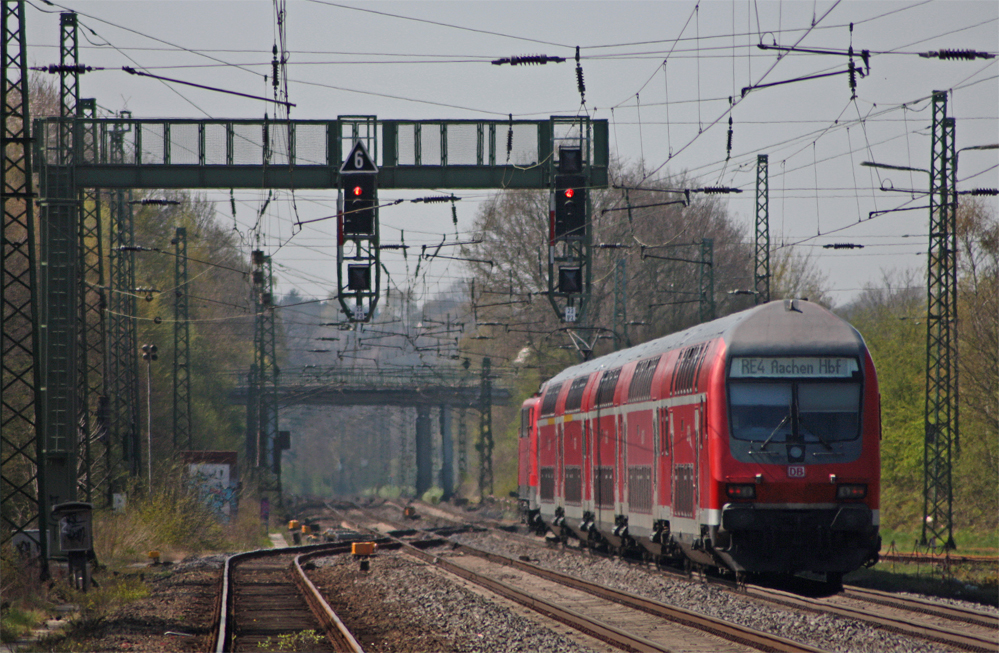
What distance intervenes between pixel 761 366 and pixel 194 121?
1376 centimetres

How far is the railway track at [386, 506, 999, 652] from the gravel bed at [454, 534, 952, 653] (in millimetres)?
288

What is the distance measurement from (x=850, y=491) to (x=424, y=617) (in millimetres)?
6030

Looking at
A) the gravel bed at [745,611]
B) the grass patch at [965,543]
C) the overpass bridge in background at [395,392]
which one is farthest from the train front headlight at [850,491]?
the overpass bridge in background at [395,392]

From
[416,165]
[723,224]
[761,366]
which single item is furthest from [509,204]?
[761,366]

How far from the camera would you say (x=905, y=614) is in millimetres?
15219

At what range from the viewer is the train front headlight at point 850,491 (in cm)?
1544

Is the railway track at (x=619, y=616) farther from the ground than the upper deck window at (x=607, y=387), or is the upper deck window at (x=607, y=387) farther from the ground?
the upper deck window at (x=607, y=387)

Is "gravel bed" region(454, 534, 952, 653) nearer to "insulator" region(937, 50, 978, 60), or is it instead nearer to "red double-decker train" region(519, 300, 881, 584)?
"red double-decker train" region(519, 300, 881, 584)

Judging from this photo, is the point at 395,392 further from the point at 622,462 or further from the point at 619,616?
the point at 619,616

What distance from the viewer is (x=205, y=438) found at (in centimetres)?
5509

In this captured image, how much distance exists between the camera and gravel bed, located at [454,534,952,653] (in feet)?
41.6

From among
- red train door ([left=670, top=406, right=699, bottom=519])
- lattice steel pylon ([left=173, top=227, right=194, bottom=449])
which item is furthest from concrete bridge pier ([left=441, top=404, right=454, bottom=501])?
red train door ([left=670, top=406, right=699, bottom=519])

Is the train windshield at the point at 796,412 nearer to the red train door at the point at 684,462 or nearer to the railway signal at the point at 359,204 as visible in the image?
the red train door at the point at 684,462

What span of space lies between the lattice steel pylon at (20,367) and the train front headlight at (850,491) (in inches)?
468
